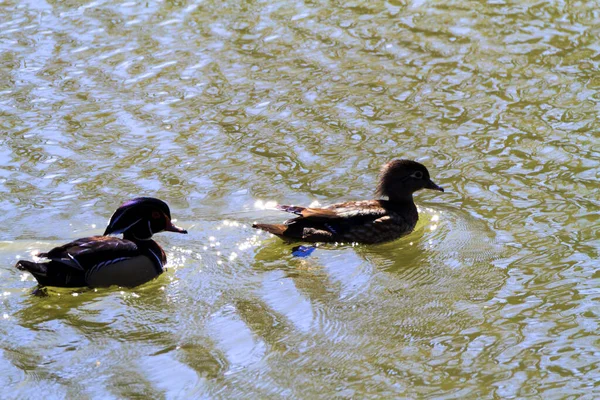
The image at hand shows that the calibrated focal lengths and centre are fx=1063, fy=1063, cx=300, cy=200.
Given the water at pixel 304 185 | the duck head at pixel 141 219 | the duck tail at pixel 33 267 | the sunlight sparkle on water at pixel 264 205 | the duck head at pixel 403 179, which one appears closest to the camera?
the water at pixel 304 185

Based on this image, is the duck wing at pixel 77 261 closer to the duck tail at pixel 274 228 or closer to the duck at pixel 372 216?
the duck tail at pixel 274 228

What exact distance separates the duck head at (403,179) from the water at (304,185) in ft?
1.12

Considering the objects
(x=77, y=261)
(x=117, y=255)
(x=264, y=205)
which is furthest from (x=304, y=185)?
(x=77, y=261)

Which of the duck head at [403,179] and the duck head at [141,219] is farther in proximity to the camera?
the duck head at [403,179]

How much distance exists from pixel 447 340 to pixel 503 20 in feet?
25.5

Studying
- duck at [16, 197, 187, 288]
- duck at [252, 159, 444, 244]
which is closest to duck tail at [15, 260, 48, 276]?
duck at [16, 197, 187, 288]

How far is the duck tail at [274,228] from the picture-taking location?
9578 millimetres

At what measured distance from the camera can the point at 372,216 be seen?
33.0 feet

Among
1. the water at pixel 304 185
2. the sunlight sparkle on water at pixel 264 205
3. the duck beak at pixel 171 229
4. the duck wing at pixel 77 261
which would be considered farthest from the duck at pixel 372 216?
the duck wing at pixel 77 261

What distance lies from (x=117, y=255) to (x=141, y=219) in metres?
0.52

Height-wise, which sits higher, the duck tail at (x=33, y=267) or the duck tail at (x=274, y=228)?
the duck tail at (x=33, y=267)

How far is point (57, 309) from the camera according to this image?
849 centimetres

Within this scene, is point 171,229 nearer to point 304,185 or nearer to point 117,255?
point 117,255

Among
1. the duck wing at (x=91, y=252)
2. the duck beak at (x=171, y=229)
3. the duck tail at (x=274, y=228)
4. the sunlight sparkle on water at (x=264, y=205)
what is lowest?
the sunlight sparkle on water at (x=264, y=205)
